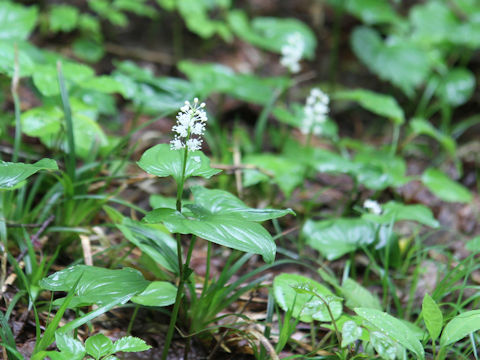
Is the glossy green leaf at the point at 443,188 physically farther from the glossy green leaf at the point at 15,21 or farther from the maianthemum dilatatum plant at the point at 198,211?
the glossy green leaf at the point at 15,21

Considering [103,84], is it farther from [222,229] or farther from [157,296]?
[222,229]

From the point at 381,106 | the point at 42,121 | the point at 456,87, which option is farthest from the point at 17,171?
the point at 456,87

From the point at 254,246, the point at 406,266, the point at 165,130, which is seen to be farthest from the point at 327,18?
the point at 254,246

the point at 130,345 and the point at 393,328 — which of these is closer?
the point at 130,345

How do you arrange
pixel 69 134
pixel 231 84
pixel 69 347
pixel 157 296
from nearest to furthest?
pixel 69 347
pixel 157 296
pixel 69 134
pixel 231 84

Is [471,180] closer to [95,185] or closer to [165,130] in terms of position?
[165,130]

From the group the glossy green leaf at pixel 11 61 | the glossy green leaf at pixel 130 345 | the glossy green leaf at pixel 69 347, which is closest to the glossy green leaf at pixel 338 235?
the glossy green leaf at pixel 130 345
